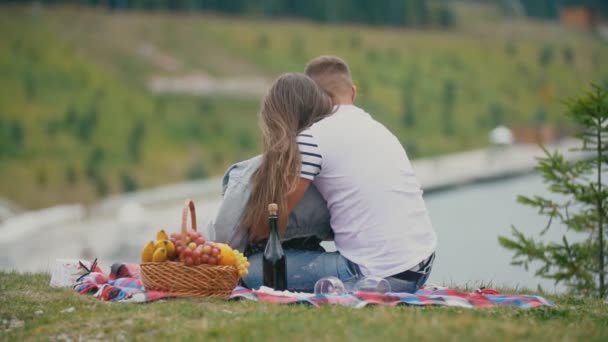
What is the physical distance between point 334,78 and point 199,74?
2699cm

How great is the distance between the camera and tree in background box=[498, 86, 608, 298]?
552 cm

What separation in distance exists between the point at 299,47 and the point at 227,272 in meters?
30.1

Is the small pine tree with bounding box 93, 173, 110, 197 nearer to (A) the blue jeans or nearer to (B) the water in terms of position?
(B) the water

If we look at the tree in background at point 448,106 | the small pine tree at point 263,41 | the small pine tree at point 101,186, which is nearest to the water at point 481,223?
the small pine tree at point 101,186

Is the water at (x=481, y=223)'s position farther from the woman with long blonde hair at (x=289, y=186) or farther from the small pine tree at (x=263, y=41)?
the small pine tree at (x=263, y=41)

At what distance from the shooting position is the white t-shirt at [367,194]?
3.89 metres

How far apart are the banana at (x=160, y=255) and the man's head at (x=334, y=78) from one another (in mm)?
1022

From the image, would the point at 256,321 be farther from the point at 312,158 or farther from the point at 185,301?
the point at 312,158

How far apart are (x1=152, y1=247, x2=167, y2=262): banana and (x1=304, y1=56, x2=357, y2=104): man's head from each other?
1.02m

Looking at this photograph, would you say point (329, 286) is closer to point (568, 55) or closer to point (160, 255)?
point (160, 255)

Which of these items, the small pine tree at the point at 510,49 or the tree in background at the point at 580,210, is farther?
the small pine tree at the point at 510,49

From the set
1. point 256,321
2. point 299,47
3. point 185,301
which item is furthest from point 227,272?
point 299,47

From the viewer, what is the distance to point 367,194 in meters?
3.92

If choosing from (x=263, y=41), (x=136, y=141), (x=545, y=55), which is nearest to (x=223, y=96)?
(x=136, y=141)
